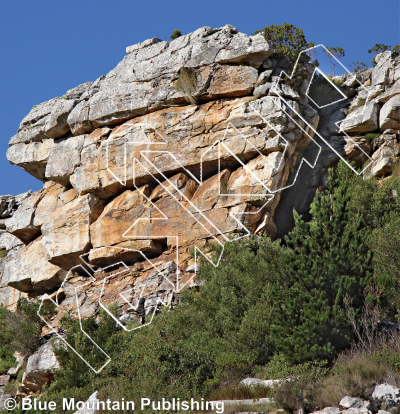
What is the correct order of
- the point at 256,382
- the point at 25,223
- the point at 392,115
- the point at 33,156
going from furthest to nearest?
the point at 33,156 → the point at 25,223 → the point at 392,115 → the point at 256,382

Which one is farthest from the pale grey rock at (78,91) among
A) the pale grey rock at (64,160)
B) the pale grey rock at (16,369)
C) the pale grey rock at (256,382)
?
the pale grey rock at (256,382)

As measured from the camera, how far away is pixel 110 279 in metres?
35.1

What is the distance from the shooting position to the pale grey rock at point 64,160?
3934cm

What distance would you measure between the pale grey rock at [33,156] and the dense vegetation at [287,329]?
795 inches

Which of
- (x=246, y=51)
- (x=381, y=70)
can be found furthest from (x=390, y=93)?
(x=246, y=51)

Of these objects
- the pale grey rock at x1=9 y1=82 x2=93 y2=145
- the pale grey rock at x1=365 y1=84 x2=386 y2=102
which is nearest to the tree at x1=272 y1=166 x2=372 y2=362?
the pale grey rock at x1=365 y1=84 x2=386 y2=102

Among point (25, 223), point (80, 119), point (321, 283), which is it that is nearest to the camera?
point (321, 283)

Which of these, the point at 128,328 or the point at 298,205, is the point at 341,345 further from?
the point at 298,205

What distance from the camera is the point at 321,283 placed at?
20.3 meters

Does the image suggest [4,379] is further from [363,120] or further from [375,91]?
[375,91]

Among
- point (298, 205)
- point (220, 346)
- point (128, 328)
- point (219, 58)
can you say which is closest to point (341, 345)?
point (220, 346)

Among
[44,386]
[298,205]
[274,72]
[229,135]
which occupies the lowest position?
[44,386]

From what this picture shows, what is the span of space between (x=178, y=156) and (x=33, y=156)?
49.7 feet

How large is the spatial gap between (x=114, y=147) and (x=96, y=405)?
808 inches
